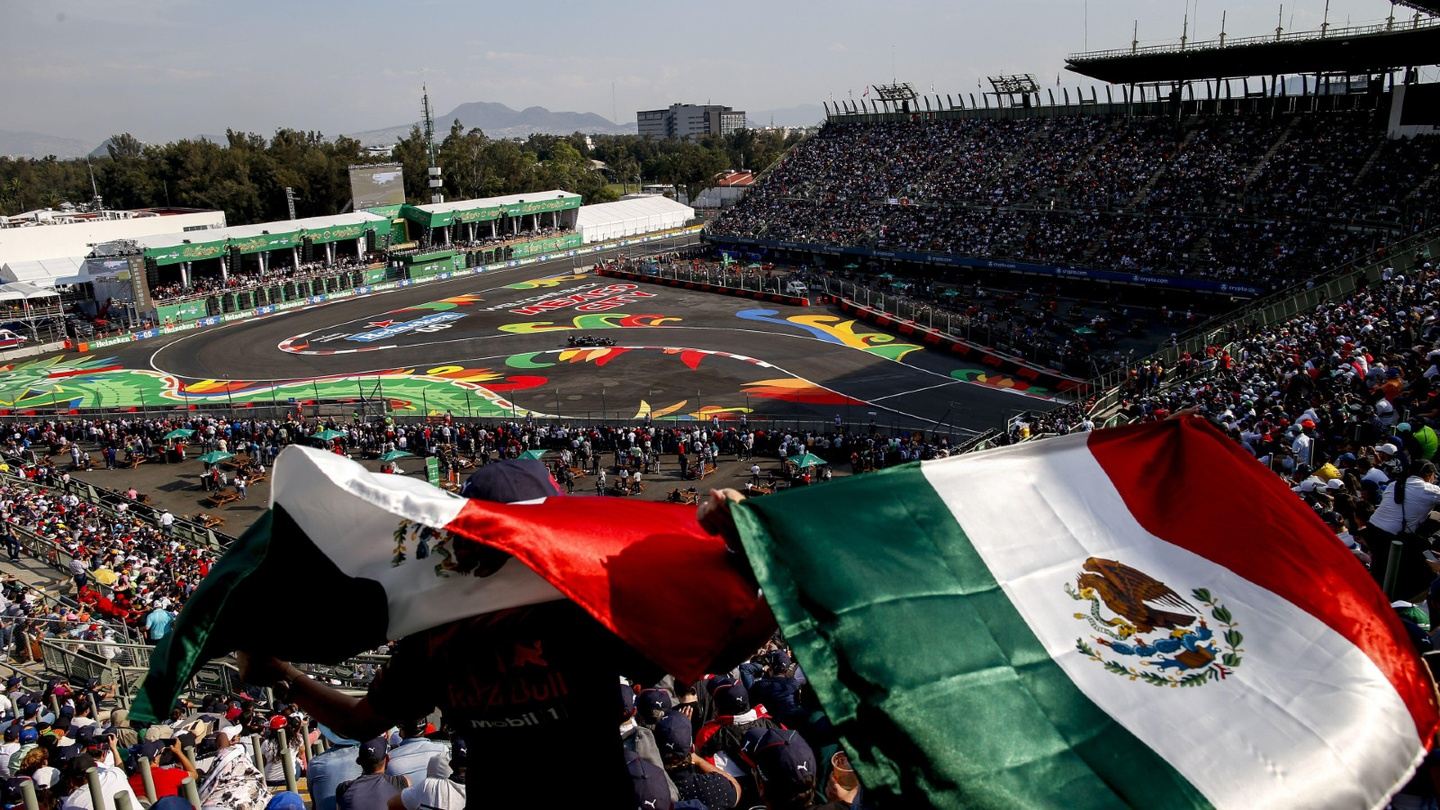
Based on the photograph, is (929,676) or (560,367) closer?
(929,676)

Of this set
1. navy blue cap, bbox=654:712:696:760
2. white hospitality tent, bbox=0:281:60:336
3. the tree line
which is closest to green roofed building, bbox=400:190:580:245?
the tree line

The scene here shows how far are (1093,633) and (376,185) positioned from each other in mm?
76971

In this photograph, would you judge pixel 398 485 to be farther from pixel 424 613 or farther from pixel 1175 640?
pixel 1175 640

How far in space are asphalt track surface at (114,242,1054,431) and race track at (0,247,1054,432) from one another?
0.36 ft

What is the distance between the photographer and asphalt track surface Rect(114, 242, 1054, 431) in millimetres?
33125

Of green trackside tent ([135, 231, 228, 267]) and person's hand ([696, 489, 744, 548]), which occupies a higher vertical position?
person's hand ([696, 489, 744, 548])

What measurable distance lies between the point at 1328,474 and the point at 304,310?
2177 inches

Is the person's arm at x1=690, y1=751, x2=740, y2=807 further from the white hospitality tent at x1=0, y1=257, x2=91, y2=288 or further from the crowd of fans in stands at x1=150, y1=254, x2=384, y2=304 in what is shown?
the white hospitality tent at x1=0, y1=257, x2=91, y2=288

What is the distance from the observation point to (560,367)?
129 ft

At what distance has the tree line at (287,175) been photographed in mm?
80938

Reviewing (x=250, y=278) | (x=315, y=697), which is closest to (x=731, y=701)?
(x=315, y=697)

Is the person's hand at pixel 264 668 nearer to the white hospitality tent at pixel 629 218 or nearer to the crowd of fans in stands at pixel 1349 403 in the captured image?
the crowd of fans in stands at pixel 1349 403

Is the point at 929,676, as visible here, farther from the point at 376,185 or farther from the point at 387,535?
the point at 376,185

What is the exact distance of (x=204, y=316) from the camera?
52.6 metres
